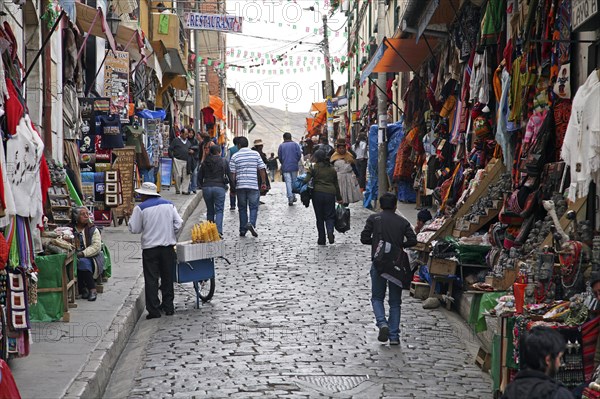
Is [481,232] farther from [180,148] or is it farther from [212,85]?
[212,85]

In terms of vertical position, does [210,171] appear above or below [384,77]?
below

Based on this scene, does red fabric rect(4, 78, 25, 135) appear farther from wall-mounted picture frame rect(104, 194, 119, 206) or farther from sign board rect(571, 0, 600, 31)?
wall-mounted picture frame rect(104, 194, 119, 206)

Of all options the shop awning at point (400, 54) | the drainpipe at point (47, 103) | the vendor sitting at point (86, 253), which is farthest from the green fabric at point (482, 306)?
the shop awning at point (400, 54)

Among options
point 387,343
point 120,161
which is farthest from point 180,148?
point 387,343

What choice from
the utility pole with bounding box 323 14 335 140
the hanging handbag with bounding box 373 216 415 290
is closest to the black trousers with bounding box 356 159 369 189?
the utility pole with bounding box 323 14 335 140

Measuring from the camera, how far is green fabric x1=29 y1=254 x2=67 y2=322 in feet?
35.6

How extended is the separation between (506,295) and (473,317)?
1004 millimetres

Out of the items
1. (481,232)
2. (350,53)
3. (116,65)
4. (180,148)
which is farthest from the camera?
(350,53)

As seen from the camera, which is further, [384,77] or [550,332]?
[384,77]

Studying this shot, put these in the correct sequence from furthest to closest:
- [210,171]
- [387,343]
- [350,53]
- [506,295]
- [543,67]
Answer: [350,53]
[210,171]
[543,67]
[387,343]
[506,295]

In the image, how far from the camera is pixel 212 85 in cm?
6400

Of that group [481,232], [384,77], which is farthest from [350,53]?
[481,232]

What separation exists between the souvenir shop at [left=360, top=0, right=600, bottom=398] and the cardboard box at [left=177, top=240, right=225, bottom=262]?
105 inches

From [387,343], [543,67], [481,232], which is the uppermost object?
[543,67]
